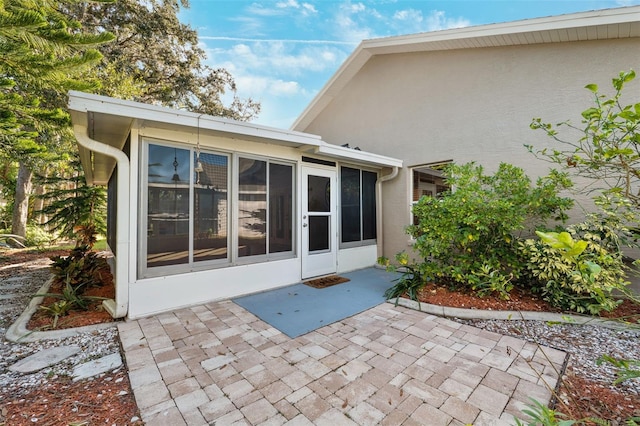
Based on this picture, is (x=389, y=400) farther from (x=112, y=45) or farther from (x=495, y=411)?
(x=112, y=45)

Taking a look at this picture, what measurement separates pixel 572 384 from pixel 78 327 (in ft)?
16.6

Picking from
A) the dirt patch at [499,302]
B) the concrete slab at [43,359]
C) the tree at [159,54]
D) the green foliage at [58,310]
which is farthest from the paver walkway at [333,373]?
the tree at [159,54]

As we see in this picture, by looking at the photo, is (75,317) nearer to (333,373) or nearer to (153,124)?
(153,124)

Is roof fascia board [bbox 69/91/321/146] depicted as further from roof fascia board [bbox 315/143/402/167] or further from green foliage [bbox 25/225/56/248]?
green foliage [bbox 25/225/56/248]

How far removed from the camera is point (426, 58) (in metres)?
6.23

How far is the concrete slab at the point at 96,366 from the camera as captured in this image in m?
2.40

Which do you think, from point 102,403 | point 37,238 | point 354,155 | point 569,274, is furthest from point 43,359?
point 37,238

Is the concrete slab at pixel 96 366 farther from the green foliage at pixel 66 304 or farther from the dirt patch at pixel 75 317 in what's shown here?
the green foliage at pixel 66 304

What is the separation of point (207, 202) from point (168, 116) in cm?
127

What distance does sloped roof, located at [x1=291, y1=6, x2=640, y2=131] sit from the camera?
3.98 metres

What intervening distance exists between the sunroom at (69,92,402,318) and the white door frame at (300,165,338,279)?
21 mm

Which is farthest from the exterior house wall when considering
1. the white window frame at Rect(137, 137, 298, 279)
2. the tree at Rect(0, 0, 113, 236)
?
the tree at Rect(0, 0, 113, 236)

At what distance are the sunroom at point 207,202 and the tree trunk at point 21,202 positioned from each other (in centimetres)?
703

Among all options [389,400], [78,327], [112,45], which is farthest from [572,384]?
[112,45]
